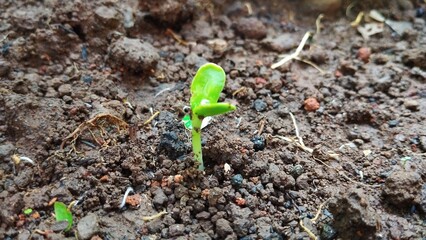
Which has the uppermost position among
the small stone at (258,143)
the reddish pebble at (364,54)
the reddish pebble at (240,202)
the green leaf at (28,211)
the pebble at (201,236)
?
the reddish pebble at (364,54)

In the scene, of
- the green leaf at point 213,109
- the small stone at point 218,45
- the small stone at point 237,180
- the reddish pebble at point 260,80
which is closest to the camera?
the green leaf at point 213,109

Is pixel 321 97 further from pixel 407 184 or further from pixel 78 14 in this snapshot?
pixel 78 14

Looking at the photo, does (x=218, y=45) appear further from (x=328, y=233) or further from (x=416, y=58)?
(x=328, y=233)

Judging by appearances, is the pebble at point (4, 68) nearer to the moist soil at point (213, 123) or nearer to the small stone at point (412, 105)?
the moist soil at point (213, 123)

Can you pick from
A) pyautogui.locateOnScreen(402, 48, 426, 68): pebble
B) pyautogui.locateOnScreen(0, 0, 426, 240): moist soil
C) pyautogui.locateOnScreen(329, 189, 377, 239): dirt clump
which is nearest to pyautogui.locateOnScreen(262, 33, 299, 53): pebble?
pyautogui.locateOnScreen(0, 0, 426, 240): moist soil

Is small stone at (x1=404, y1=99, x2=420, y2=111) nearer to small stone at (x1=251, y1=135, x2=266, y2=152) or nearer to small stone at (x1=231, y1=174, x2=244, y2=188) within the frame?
small stone at (x1=251, y1=135, x2=266, y2=152)

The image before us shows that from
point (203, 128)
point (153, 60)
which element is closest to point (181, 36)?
point (153, 60)

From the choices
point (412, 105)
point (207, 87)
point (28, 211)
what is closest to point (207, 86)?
point (207, 87)

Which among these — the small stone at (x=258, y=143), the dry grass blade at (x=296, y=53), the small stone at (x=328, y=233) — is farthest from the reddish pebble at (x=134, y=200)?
the dry grass blade at (x=296, y=53)
